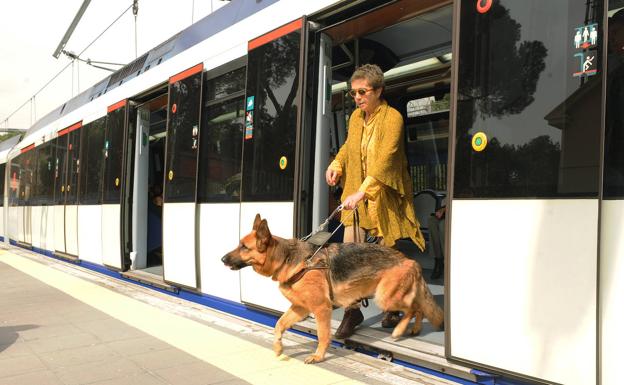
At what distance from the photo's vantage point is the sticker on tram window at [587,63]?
244 centimetres

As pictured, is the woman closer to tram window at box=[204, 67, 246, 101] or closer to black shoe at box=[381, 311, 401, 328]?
black shoe at box=[381, 311, 401, 328]

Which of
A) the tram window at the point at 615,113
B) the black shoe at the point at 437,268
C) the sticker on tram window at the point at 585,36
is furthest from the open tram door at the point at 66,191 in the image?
the tram window at the point at 615,113

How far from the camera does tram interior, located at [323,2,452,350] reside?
405cm

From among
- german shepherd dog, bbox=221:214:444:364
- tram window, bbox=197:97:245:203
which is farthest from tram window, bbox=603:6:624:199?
tram window, bbox=197:97:245:203

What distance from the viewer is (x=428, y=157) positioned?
21.5 feet

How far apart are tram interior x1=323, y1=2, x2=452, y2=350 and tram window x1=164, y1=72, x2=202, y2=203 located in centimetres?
161

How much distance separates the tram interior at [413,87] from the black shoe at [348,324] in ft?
0.25

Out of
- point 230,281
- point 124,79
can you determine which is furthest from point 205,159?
point 124,79

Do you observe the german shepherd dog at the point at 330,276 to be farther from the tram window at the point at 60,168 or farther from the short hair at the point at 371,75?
the tram window at the point at 60,168

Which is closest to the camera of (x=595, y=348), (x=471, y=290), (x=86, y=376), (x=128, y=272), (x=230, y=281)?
(x=595, y=348)

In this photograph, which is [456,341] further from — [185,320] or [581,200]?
[185,320]

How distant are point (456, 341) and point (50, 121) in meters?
11.8

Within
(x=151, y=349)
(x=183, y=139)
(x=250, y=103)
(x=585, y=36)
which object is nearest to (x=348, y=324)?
(x=151, y=349)

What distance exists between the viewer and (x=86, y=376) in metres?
3.62
